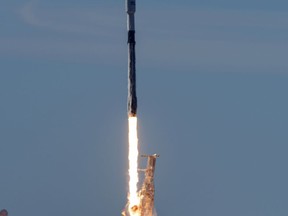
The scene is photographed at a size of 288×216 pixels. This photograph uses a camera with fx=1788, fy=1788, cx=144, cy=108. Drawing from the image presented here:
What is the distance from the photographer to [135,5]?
536ft

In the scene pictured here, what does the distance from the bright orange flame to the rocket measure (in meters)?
1.20

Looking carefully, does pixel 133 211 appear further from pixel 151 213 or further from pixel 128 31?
pixel 128 31

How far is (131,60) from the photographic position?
162500 millimetres

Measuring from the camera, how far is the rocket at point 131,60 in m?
162

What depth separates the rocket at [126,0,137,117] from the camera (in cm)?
16175

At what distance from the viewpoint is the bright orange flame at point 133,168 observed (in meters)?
161

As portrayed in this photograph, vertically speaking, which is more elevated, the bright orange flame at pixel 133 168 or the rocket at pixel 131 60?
the rocket at pixel 131 60

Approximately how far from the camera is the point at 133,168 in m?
162

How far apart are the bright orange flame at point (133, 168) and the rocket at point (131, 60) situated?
1203mm

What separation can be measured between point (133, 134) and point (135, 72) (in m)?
5.70

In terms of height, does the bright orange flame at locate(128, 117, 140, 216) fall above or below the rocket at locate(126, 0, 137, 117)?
below

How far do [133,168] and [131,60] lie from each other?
9.81 metres

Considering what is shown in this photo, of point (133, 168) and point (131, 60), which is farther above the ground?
point (131, 60)

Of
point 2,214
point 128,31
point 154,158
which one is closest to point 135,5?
point 128,31
